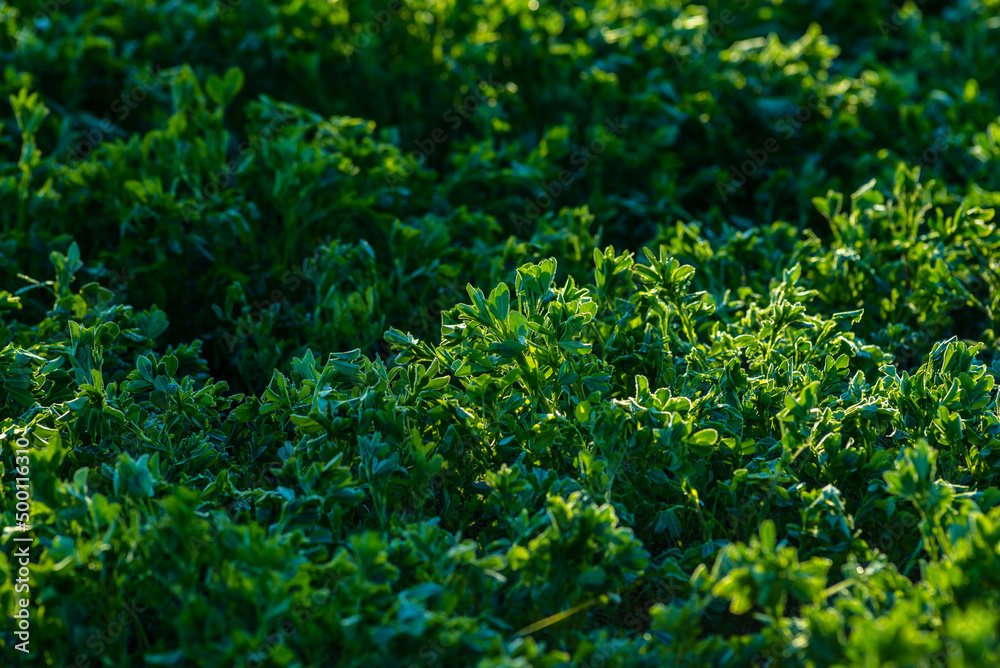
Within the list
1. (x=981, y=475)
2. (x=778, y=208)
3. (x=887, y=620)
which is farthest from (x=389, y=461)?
(x=778, y=208)

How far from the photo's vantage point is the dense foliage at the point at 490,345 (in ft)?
7.61

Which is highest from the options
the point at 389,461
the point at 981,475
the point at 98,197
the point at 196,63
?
the point at 196,63

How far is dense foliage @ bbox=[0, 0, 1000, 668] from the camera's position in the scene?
232 cm

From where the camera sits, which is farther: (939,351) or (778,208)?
(778,208)

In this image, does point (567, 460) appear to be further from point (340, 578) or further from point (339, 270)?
point (339, 270)

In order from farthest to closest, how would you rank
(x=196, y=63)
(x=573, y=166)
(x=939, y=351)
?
(x=196, y=63) < (x=573, y=166) < (x=939, y=351)

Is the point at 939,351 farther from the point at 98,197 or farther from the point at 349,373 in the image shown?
the point at 98,197

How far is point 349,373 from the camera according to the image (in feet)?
9.52

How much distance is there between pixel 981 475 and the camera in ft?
9.36

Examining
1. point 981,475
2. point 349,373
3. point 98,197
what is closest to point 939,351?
point 981,475

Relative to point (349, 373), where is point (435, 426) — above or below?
below

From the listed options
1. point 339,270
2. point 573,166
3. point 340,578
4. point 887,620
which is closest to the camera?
point 887,620

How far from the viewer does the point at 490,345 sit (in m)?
2.78

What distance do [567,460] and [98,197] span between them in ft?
7.55
